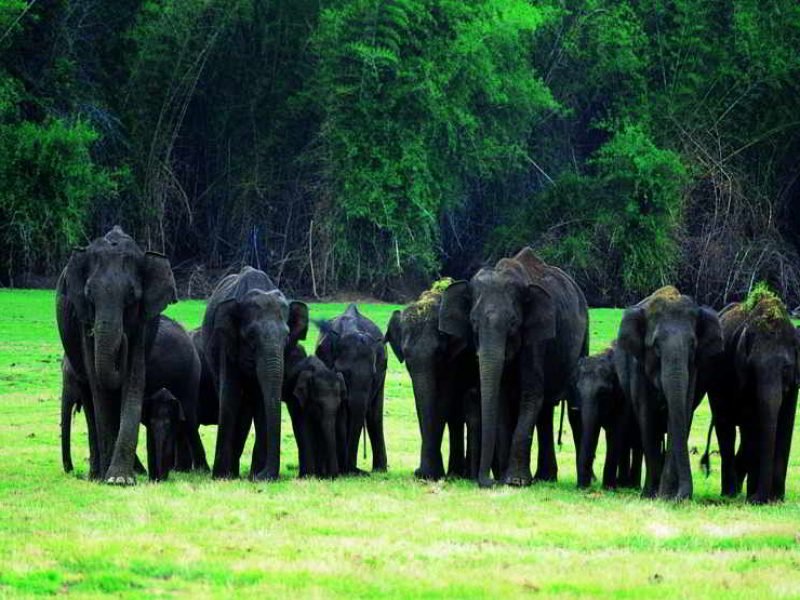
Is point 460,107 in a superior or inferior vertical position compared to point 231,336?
superior

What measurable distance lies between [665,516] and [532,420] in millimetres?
3029

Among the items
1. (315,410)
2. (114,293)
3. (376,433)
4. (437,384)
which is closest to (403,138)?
(376,433)

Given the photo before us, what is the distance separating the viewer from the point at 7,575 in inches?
380

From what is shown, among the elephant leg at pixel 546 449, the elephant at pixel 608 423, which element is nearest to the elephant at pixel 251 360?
the elephant leg at pixel 546 449

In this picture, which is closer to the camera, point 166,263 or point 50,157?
point 166,263

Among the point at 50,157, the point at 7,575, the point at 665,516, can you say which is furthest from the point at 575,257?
the point at 7,575

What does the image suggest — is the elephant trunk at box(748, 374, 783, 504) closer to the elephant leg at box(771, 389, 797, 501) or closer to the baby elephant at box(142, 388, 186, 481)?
the elephant leg at box(771, 389, 797, 501)

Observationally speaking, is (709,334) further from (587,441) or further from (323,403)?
(323,403)

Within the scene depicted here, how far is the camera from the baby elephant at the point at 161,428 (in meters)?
14.8

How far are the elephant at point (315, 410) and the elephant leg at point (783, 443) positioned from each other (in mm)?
3746

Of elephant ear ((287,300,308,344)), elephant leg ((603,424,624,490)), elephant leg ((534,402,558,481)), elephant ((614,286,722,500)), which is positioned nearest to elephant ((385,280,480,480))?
elephant leg ((534,402,558,481))

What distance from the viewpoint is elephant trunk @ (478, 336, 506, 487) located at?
14.8 m

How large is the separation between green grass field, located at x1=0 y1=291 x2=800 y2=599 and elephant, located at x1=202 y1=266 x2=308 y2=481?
0.43 meters

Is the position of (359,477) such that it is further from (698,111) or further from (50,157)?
(698,111)
